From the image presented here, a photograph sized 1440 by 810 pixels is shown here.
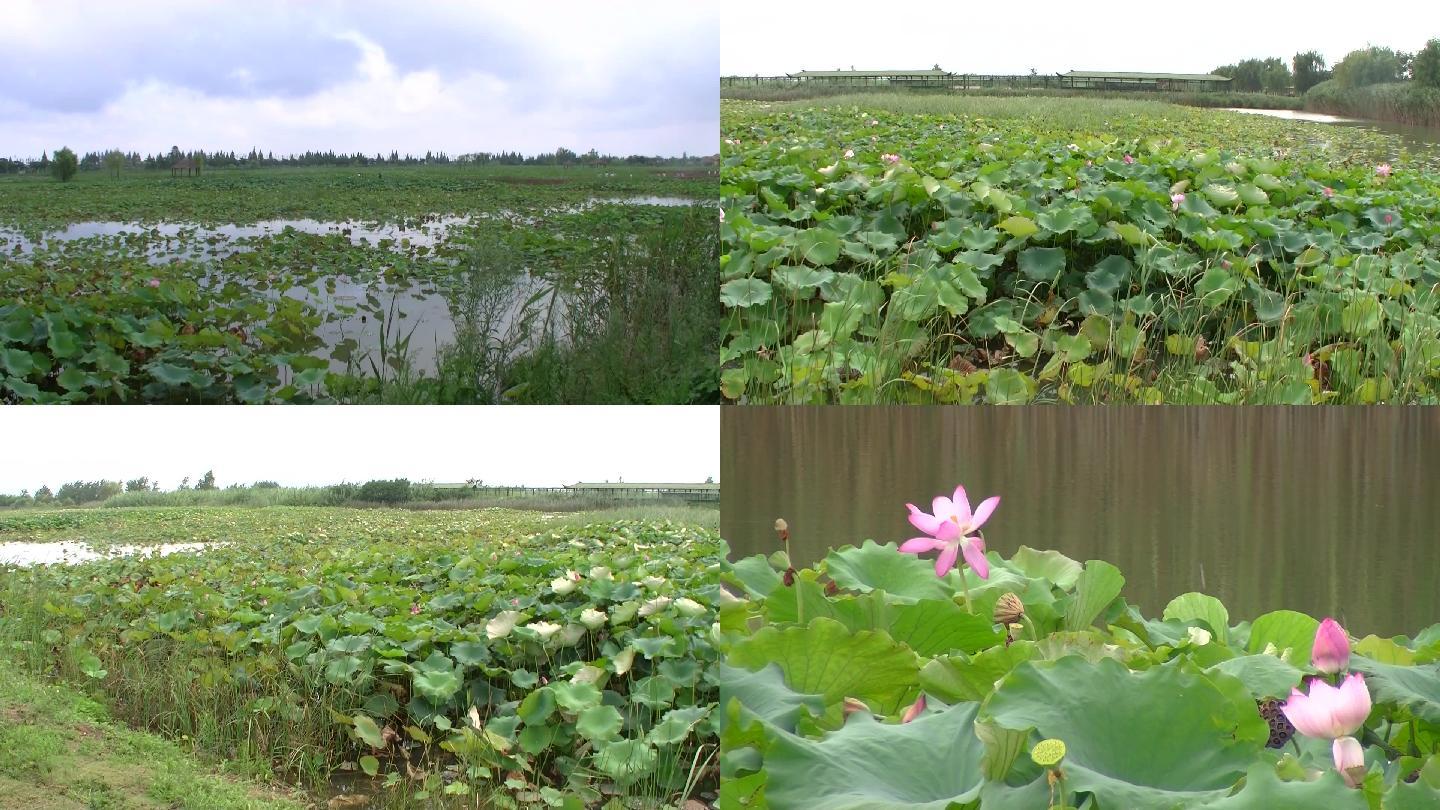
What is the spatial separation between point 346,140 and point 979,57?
177cm

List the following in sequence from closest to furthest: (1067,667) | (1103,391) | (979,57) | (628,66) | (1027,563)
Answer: (1067,667) → (1027,563) → (628,66) → (1103,391) → (979,57)

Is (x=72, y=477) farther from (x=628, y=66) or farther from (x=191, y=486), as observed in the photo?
(x=628, y=66)

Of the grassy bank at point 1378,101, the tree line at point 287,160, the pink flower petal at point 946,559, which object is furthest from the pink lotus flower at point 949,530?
the grassy bank at point 1378,101

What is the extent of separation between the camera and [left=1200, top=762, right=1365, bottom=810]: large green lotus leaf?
0.65m

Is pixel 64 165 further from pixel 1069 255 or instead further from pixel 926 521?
pixel 1069 255

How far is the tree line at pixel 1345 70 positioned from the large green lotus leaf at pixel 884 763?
3043mm

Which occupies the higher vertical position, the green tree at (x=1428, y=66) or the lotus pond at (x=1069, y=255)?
the green tree at (x=1428, y=66)

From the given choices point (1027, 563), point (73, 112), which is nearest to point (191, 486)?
point (73, 112)

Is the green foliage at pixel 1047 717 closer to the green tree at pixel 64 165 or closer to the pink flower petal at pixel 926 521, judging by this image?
the pink flower petal at pixel 926 521

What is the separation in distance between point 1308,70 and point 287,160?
318 cm

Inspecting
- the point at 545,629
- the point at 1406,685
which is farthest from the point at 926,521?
the point at 545,629

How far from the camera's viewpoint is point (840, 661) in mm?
1005

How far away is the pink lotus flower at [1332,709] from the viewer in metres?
0.74

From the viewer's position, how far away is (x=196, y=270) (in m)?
2.20
